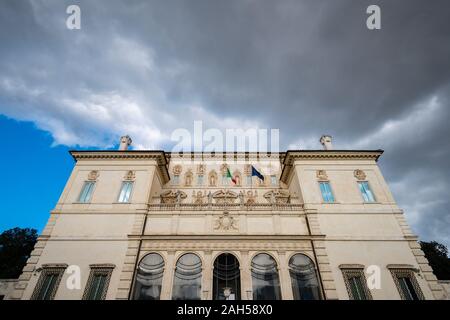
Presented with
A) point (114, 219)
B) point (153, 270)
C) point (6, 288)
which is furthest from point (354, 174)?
point (6, 288)

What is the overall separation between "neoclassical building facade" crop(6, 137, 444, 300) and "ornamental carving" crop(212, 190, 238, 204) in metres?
5.38

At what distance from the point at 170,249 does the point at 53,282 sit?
801 cm

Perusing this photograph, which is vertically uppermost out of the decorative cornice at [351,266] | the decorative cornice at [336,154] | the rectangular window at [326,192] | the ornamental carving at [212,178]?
the ornamental carving at [212,178]

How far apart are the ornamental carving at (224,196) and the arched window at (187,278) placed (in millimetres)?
8314

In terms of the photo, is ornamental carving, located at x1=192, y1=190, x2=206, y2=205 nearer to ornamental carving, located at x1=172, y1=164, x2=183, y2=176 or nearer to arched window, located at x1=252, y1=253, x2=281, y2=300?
ornamental carving, located at x1=172, y1=164, x2=183, y2=176

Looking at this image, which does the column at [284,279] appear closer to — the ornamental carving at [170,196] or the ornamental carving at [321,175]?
the ornamental carving at [321,175]

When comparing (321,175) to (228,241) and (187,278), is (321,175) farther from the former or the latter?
(187,278)

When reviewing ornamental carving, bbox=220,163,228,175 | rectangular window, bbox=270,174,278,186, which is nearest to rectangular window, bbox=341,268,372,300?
rectangular window, bbox=270,174,278,186

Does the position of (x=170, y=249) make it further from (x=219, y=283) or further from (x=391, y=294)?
(x=391, y=294)

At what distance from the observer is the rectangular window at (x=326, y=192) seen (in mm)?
19438

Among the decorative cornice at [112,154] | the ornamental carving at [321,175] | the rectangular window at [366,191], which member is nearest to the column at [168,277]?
the decorative cornice at [112,154]

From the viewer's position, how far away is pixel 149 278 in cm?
1558

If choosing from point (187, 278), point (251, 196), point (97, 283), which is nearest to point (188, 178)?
point (251, 196)

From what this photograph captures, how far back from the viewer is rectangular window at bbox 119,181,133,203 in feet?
63.2
